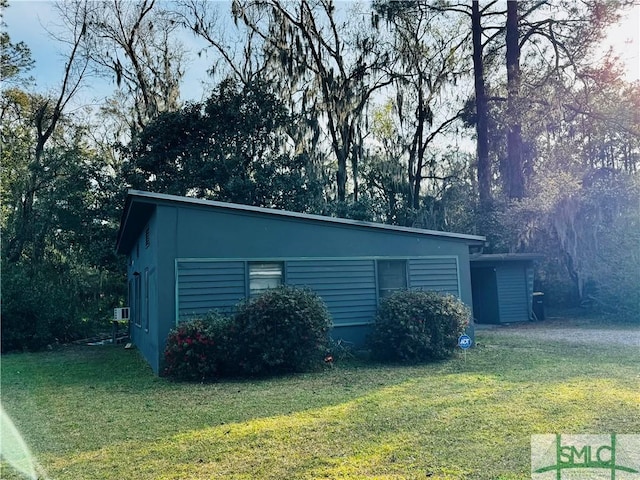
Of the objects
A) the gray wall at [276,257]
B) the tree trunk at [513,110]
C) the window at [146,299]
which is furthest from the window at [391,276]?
the tree trunk at [513,110]

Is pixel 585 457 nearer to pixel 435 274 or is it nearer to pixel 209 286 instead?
pixel 209 286

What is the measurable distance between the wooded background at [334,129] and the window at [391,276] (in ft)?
24.8

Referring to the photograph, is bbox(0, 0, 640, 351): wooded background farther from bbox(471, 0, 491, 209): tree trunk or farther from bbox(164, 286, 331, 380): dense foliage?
bbox(164, 286, 331, 380): dense foliage

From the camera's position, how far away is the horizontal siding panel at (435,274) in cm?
1086

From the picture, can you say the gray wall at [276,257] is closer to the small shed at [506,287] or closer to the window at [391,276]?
the window at [391,276]

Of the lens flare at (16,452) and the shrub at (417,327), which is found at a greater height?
the shrub at (417,327)

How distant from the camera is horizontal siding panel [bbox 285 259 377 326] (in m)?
9.89

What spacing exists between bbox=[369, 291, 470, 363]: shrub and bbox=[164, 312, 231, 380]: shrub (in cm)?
291

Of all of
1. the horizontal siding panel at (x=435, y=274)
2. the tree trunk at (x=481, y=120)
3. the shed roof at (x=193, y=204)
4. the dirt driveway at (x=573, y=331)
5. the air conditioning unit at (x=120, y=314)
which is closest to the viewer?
the shed roof at (x=193, y=204)

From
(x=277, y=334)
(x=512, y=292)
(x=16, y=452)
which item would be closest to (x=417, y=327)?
(x=277, y=334)

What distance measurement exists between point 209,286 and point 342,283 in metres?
2.63

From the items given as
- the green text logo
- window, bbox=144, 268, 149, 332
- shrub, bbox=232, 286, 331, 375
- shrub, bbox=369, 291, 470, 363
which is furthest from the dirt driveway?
window, bbox=144, 268, 149, 332

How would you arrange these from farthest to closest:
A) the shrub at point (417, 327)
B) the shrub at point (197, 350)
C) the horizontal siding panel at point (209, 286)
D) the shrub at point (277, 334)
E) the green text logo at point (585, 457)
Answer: the shrub at point (417, 327) < the horizontal siding panel at point (209, 286) < the shrub at point (277, 334) < the shrub at point (197, 350) < the green text logo at point (585, 457)

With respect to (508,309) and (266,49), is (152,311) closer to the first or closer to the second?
(508,309)
